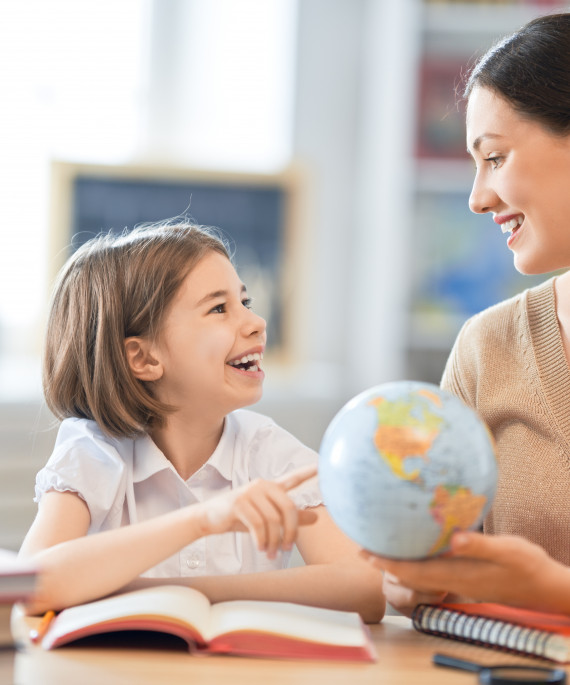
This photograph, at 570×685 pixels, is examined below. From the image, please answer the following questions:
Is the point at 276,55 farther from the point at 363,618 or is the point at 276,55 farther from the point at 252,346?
the point at 363,618

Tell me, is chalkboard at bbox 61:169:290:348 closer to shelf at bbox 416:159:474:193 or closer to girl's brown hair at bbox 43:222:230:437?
shelf at bbox 416:159:474:193

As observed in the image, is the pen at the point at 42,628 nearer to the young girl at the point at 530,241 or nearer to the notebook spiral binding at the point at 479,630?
the notebook spiral binding at the point at 479,630

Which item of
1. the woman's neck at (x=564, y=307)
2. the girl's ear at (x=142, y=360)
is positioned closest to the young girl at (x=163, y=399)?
the girl's ear at (x=142, y=360)

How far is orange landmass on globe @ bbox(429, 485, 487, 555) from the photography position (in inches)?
41.3

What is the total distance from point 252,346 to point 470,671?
0.69 metres

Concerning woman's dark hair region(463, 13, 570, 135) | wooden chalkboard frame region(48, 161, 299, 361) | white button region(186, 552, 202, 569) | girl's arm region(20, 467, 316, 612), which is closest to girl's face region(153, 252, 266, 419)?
white button region(186, 552, 202, 569)

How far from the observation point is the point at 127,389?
1560 mm

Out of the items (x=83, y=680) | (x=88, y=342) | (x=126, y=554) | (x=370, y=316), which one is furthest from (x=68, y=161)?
(x=83, y=680)

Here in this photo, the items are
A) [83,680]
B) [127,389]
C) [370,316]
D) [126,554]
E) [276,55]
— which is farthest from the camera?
[276,55]

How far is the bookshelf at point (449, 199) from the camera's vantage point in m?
3.34

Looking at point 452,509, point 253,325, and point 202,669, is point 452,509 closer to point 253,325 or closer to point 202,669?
point 202,669

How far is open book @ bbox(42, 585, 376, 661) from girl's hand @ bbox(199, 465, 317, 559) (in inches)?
3.5

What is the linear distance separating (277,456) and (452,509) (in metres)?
0.59

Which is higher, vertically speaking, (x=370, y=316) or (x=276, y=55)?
(x=276, y=55)
